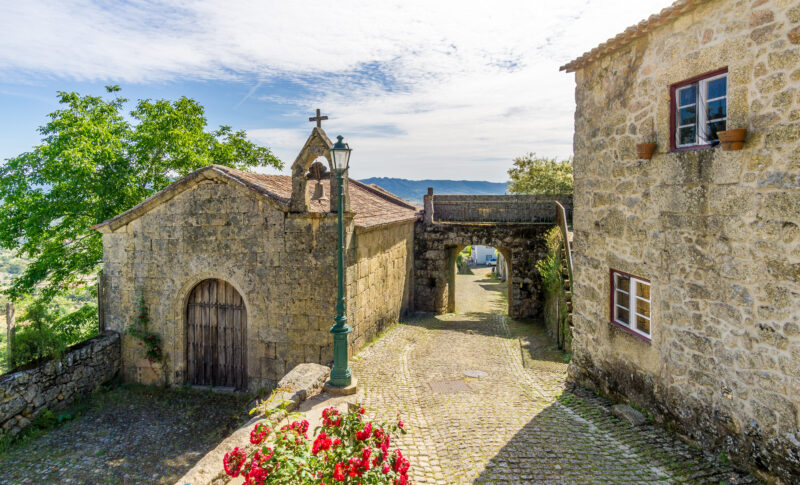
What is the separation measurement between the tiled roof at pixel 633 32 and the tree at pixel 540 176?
60.7 ft

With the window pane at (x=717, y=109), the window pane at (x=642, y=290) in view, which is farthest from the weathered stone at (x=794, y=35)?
the window pane at (x=642, y=290)

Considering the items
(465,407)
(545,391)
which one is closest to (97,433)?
(465,407)

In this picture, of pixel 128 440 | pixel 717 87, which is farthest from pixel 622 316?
pixel 128 440

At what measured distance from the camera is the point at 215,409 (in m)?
10.9

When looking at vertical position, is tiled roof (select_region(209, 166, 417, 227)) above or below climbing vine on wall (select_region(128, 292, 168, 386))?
above

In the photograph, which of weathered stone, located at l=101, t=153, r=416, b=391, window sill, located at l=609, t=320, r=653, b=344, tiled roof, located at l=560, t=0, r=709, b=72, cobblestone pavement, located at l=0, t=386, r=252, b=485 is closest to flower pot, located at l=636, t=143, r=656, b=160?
tiled roof, located at l=560, t=0, r=709, b=72

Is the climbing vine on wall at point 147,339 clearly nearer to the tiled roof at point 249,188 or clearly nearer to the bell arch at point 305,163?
the tiled roof at point 249,188

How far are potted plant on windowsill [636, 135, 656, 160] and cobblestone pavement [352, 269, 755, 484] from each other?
4.11 metres

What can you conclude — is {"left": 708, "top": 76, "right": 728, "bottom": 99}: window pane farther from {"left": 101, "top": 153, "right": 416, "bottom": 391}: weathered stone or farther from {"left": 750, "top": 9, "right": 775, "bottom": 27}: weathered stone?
{"left": 101, "top": 153, "right": 416, "bottom": 391}: weathered stone

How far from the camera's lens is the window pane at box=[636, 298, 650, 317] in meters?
7.23

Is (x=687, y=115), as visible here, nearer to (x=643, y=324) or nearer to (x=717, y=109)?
(x=717, y=109)

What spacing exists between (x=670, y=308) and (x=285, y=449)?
5.54 m

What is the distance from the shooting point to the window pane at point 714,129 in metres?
5.79

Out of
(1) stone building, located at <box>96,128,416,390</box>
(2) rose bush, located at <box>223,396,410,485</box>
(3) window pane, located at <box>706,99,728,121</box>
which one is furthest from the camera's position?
(1) stone building, located at <box>96,128,416,390</box>
